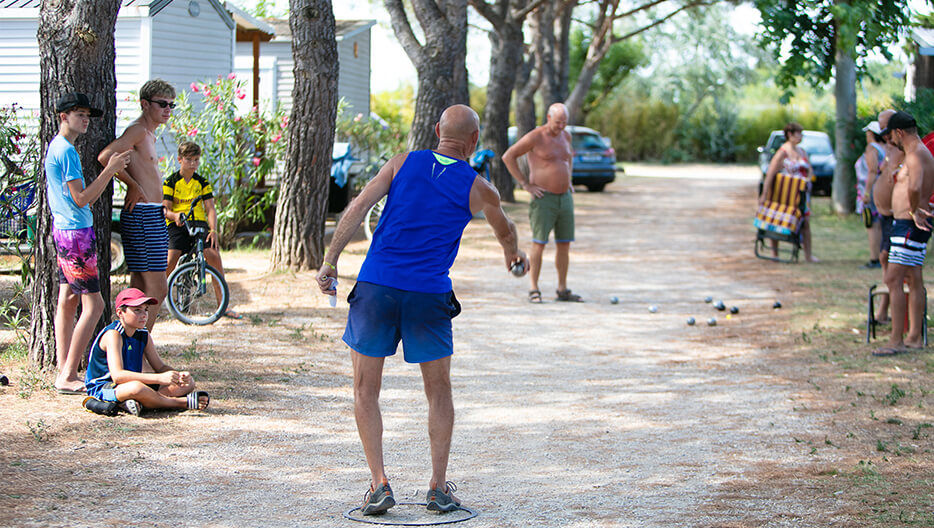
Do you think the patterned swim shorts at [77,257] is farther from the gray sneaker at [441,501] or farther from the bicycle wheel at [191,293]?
the gray sneaker at [441,501]

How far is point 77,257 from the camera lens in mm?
6500

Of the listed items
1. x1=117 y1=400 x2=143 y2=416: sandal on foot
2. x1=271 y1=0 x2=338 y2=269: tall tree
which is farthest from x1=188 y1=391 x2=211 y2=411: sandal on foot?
x1=271 y1=0 x2=338 y2=269: tall tree

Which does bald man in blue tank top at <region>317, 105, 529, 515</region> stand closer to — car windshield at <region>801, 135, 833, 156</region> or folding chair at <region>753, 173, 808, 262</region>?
folding chair at <region>753, 173, 808, 262</region>

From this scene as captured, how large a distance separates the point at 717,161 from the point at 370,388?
4444cm

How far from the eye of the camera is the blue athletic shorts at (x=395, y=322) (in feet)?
15.1

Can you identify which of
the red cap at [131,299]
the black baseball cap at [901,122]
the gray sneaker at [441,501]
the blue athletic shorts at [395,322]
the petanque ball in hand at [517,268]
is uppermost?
the black baseball cap at [901,122]

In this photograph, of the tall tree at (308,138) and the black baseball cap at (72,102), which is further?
the tall tree at (308,138)

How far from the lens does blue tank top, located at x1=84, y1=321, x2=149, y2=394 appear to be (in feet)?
20.5

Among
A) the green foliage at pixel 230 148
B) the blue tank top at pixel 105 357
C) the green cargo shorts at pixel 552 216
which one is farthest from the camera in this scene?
A: the green foliage at pixel 230 148

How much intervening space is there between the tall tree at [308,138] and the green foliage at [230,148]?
2.07 meters

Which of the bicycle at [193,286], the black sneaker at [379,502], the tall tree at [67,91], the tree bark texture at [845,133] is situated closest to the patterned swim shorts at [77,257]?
the tall tree at [67,91]

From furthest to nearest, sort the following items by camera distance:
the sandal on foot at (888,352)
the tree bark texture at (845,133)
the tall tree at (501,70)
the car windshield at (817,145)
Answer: the car windshield at (817,145), the tall tree at (501,70), the tree bark texture at (845,133), the sandal on foot at (888,352)

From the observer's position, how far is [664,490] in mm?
5199

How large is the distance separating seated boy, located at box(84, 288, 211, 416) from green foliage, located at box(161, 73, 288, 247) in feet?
24.5
